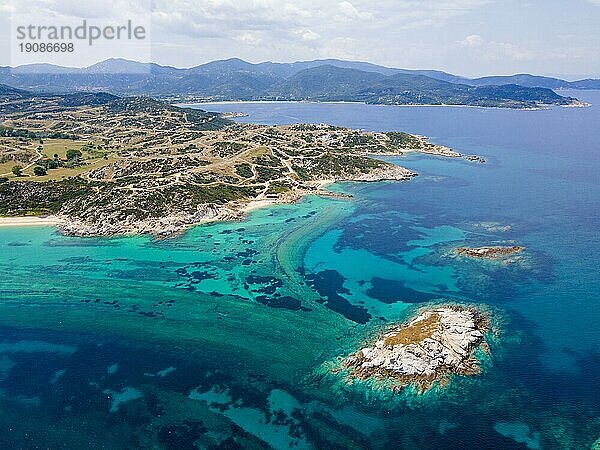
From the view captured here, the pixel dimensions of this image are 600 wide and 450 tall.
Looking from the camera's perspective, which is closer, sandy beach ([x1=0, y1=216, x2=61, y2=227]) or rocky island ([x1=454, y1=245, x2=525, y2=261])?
rocky island ([x1=454, y1=245, x2=525, y2=261])

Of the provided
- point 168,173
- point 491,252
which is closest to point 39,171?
point 168,173

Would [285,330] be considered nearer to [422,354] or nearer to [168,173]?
[422,354]

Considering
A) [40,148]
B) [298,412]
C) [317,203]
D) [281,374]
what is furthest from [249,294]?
[40,148]

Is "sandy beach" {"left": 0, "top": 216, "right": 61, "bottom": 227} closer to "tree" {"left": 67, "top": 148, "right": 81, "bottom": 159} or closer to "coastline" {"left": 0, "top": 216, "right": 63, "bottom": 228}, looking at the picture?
"coastline" {"left": 0, "top": 216, "right": 63, "bottom": 228}

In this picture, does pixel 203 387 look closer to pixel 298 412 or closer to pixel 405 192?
pixel 298 412

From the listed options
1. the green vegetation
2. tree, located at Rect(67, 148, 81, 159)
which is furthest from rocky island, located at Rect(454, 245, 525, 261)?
tree, located at Rect(67, 148, 81, 159)

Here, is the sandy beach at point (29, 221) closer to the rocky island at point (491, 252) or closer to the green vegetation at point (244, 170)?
the green vegetation at point (244, 170)
